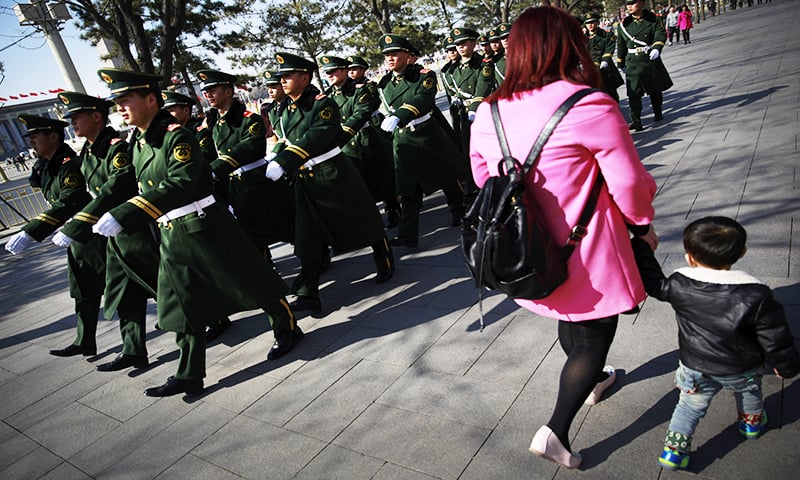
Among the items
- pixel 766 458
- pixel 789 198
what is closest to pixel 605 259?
pixel 766 458

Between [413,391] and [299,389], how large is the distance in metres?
0.83

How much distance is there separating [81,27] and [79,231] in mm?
12162

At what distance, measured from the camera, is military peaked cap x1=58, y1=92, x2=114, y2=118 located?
13.0ft

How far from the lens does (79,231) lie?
3.62 m

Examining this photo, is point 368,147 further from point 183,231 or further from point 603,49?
point 603,49

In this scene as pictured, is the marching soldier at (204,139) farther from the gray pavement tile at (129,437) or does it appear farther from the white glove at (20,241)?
the white glove at (20,241)

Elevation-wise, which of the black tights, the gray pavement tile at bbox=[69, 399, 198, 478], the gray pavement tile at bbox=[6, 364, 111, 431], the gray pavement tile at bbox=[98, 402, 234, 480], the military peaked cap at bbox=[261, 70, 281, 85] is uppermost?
the military peaked cap at bbox=[261, 70, 281, 85]

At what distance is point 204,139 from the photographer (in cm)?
509

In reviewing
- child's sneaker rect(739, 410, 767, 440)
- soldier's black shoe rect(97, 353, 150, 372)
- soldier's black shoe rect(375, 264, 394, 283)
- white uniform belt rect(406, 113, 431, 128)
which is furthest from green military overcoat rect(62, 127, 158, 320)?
child's sneaker rect(739, 410, 767, 440)

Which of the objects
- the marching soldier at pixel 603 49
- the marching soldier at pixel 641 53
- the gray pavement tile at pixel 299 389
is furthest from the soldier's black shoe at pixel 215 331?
the marching soldier at pixel 603 49

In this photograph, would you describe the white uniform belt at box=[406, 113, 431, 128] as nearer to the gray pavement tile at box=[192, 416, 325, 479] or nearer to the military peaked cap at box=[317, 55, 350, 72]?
the military peaked cap at box=[317, 55, 350, 72]

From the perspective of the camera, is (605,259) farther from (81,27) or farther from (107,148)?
(81,27)

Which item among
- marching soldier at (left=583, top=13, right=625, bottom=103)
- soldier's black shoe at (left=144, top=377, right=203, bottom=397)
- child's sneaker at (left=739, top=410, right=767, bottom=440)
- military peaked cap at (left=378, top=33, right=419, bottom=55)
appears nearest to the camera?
child's sneaker at (left=739, top=410, right=767, bottom=440)

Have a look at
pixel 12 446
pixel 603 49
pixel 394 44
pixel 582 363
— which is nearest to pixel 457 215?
pixel 394 44
